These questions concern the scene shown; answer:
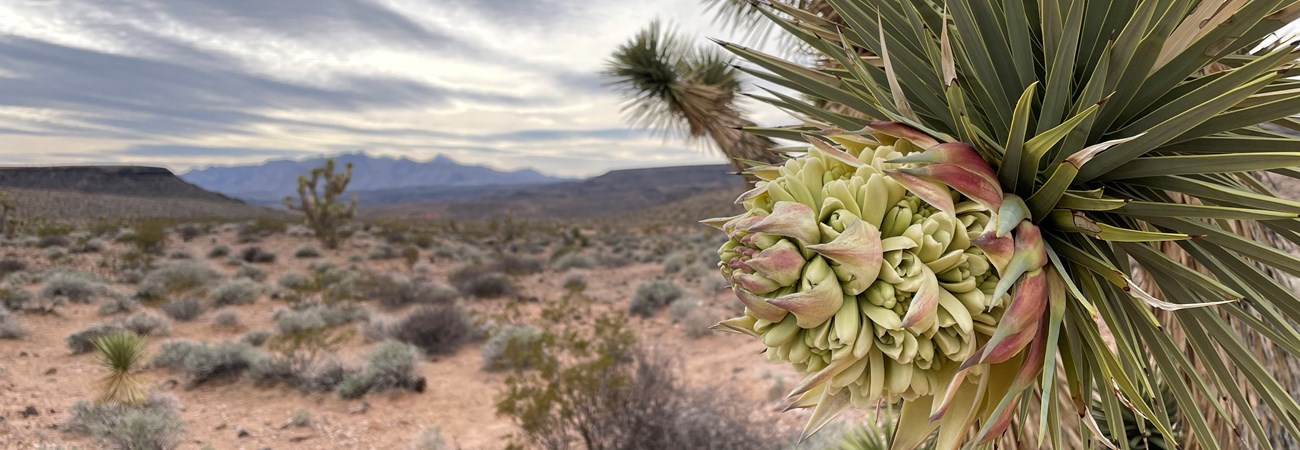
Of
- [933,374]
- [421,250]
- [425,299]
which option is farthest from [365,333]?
[421,250]

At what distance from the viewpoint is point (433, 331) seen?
10539 mm

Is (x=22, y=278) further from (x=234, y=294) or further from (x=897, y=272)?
(x=897, y=272)

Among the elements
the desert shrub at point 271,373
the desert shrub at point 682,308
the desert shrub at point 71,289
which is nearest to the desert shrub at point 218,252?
the desert shrub at point 71,289

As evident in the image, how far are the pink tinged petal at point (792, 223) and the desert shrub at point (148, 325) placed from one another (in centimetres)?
1283

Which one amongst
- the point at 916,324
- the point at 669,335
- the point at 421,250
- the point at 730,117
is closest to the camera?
the point at 916,324

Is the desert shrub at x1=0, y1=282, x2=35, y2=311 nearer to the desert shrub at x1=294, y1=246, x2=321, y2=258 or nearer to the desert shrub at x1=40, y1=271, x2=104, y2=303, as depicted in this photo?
the desert shrub at x1=40, y1=271, x2=104, y2=303

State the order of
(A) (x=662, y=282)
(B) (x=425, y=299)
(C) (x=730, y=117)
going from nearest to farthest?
1. (C) (x=730, y=117)
2. (B) (x=425, y=299)
3. (A) (x=662, y=282)

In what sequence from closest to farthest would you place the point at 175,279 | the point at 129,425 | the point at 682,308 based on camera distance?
the point at 129,425 → the point at 682,308 → the point at 175,279

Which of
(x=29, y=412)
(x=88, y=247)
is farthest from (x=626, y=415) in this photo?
(x=88, y=247)

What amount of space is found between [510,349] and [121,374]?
14.4 ft

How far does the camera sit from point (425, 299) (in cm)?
1397

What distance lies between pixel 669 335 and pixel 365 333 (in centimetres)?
553

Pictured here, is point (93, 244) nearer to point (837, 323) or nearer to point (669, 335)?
point (669, 335)

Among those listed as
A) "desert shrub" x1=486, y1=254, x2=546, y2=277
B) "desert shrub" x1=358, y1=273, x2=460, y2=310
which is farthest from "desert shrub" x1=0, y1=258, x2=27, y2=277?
"desert shrub" x1=486, y1=254, x2=546, y2=277
